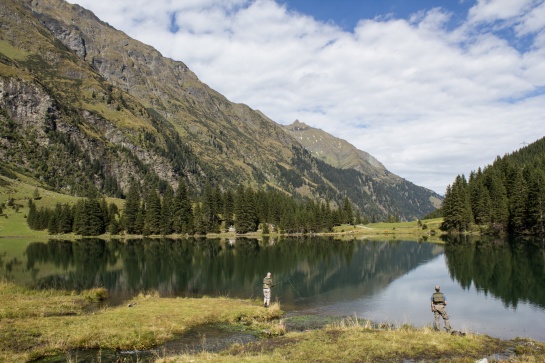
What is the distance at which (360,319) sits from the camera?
117 ft

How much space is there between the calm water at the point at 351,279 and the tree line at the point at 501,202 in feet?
133

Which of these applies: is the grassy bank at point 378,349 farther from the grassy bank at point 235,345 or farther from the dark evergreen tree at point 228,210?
the dark evergreen tree at point 228,210

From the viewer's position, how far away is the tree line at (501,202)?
411ft

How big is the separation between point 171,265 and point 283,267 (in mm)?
23860

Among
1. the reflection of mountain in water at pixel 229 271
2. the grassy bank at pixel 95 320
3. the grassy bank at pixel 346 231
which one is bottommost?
the reflection of mountain in water at pixel 229 271

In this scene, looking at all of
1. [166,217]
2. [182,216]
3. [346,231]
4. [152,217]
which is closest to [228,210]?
[182,216]

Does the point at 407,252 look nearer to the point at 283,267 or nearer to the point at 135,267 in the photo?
the point at 283,267

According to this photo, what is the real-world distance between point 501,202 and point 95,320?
143827mm

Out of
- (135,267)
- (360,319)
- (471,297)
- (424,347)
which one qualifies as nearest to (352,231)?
(135,267)

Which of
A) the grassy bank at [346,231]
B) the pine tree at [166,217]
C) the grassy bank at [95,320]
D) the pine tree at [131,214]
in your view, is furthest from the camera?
the pine tree at [131,214]

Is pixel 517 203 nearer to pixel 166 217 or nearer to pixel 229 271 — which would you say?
pixel 229 271

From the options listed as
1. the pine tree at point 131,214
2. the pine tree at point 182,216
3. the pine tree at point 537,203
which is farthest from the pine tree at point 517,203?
the pine tree at point 131,214

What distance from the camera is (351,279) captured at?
6538cm

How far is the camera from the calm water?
3975 cm
